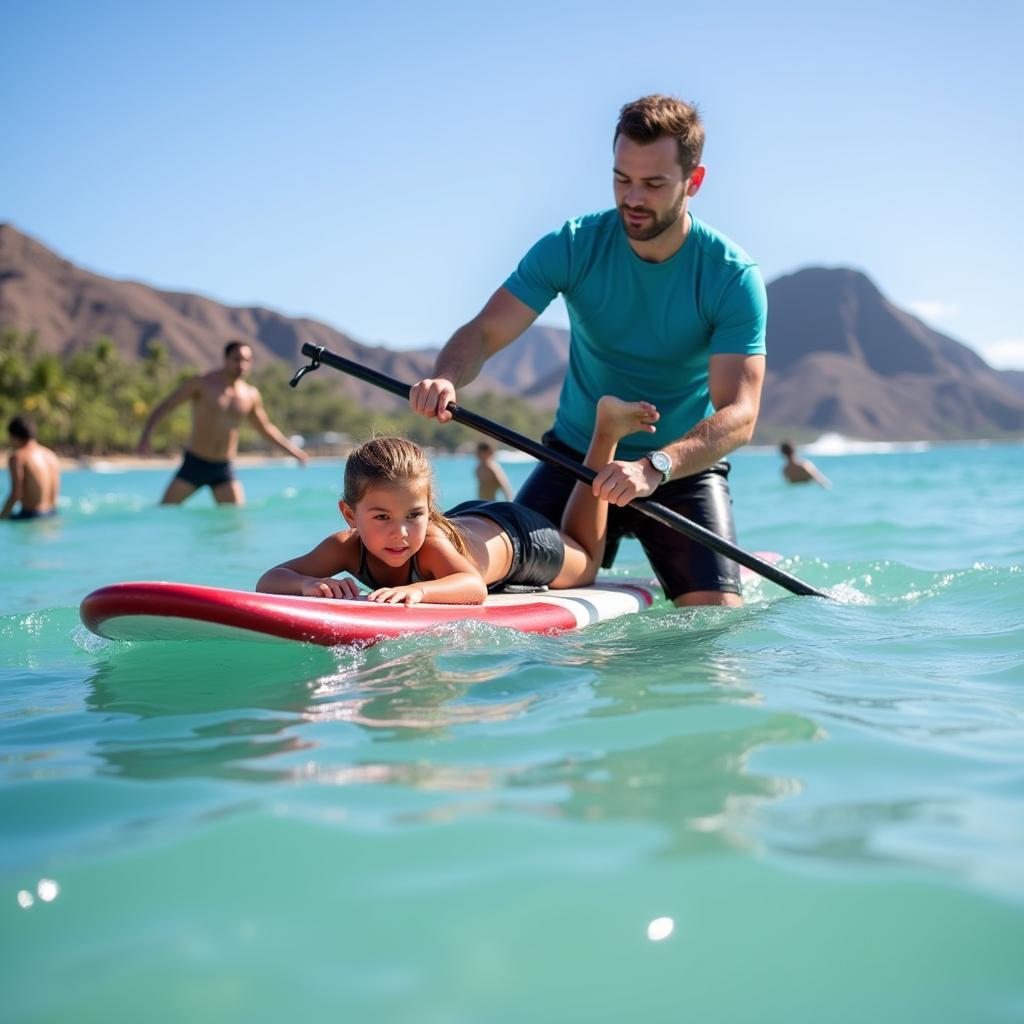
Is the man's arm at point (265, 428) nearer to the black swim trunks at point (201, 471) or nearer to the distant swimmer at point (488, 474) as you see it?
the black swim trunks at point (201, 471)

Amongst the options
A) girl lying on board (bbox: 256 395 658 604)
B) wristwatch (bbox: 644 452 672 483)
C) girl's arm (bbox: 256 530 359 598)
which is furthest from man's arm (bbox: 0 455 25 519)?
wristwatch (bbox: 644 452 672 483)

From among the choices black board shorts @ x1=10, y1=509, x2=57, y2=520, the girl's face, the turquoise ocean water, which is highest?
the girl's face

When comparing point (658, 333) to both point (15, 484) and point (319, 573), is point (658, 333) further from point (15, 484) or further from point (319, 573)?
point (15, 484)

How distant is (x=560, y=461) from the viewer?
456cm

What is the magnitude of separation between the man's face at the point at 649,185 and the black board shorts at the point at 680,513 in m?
1.12

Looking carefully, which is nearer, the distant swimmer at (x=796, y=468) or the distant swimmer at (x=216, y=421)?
the distant swimmer at (x=216, y=421)

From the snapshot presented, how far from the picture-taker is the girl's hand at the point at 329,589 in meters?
3.86

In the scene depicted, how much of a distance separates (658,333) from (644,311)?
0.12 m

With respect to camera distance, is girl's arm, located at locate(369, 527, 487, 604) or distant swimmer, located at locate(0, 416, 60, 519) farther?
distant swimmer, located at locate(0, 416, 60, 519)

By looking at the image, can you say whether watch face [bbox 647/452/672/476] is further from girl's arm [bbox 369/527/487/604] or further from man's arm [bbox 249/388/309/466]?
man's arm [bbox 249/388/309/466]

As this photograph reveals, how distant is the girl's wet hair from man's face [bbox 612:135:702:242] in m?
1.41

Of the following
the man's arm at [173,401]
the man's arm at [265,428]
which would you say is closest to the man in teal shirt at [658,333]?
the man's arm at [265,428]

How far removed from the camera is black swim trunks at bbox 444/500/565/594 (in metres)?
4.63

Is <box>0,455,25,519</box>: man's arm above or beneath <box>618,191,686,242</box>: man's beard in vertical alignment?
beneath
